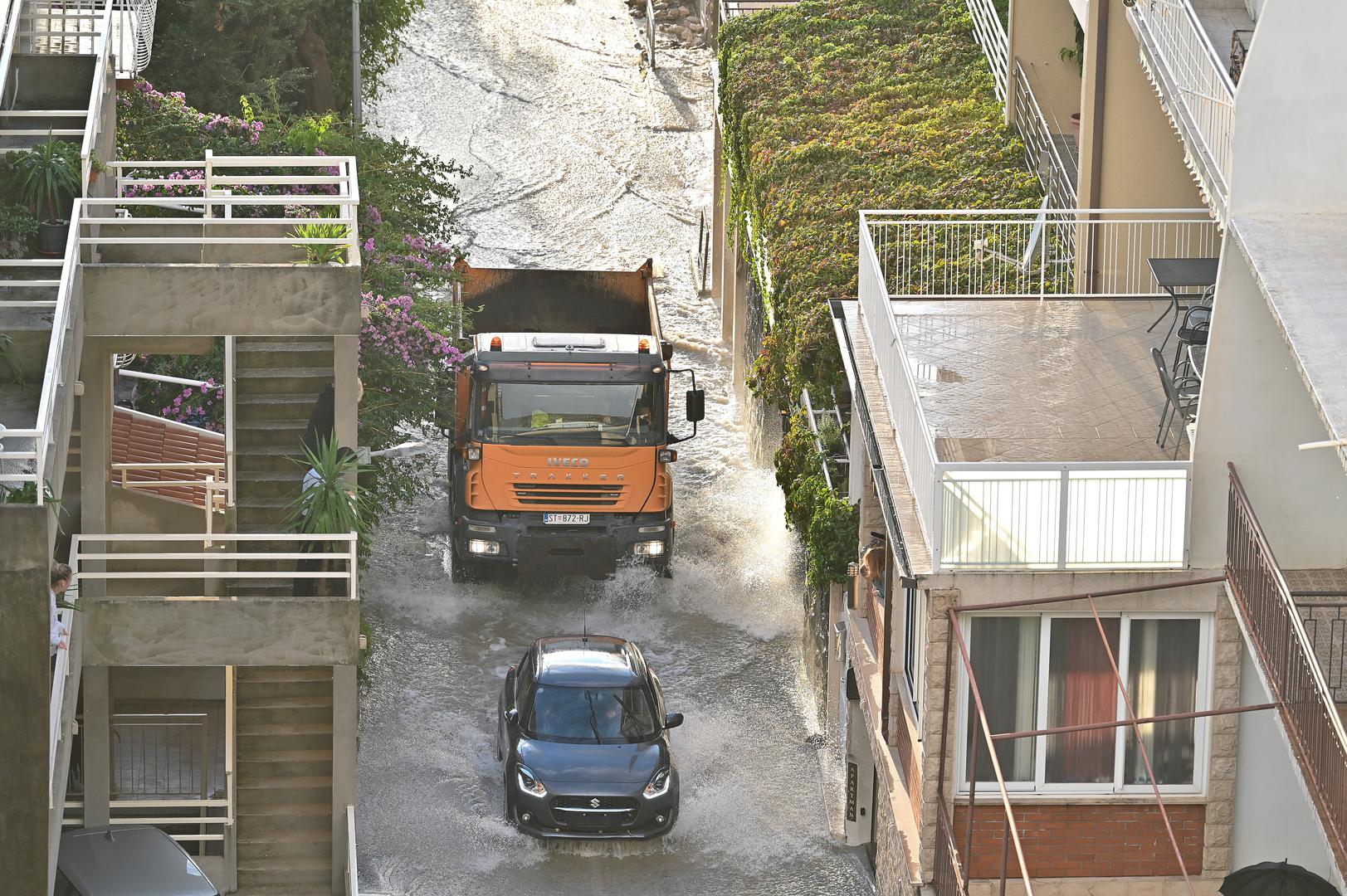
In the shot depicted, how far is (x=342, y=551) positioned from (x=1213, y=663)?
279 inches

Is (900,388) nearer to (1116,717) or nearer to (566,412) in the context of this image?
(1116,717)

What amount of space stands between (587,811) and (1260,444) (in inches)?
332

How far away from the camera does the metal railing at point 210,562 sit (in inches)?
650

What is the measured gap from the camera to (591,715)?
21.4m

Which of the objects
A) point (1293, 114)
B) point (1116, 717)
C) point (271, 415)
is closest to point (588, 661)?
point (271, 415)

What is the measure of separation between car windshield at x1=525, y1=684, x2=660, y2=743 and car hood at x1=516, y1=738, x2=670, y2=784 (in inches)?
4.9

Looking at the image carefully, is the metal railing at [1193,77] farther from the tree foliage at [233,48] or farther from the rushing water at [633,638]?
the tree foliage at [233,48]

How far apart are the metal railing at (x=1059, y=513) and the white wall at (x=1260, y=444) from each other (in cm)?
22

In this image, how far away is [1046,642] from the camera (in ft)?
50.3

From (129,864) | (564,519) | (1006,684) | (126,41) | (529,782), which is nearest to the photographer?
(1006,684)

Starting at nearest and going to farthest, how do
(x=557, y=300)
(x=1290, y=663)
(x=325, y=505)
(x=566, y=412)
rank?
(x=1290, y=663) → (x=325, y=505) → (x=566, y=412) → (x=557, y=300)

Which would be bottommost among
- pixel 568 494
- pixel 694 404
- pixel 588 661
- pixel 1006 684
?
pixel 588 661

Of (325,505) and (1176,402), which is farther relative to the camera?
(325,505)

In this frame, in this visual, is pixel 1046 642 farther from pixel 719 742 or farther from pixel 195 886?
pixel 719 742
